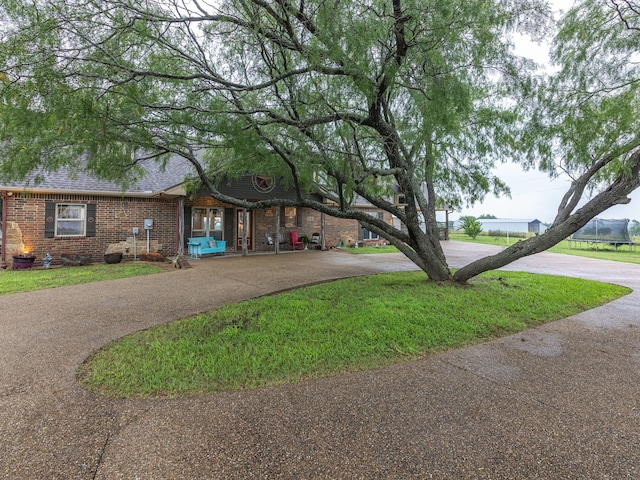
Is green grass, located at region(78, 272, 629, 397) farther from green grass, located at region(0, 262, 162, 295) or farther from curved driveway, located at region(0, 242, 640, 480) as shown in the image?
green grass, located at region(0, 262, 162, 295)

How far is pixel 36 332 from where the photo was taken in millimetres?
Answer: 4180

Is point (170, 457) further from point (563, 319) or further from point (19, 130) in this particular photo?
point (563, 319)

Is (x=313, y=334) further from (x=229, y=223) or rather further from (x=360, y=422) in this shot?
(x=229, y=223)

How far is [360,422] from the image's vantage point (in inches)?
89.7

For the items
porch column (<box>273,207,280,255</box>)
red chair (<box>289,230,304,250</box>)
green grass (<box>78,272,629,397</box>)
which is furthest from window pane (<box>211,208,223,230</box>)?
green grass (<box>78,272,629,397</box>)

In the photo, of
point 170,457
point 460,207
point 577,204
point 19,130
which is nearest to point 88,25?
point 19,130

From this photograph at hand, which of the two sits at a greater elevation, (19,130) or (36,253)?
(19,130)

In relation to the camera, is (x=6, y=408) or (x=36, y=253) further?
(x=36, y=253)

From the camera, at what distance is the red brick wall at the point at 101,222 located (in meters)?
9.74

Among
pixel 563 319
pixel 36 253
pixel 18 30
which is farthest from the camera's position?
pixel 36 253

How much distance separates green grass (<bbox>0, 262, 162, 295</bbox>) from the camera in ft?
22.7

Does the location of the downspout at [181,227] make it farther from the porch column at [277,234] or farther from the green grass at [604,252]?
the green grass at [604,252]

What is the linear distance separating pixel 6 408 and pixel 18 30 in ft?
11.8

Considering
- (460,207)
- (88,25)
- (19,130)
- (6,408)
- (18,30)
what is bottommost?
(6,408)
